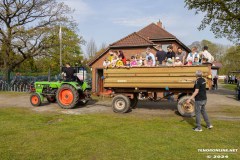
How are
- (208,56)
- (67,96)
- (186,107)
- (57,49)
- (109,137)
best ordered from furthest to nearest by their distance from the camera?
(57,49) → (67,96) → (186,107) → (208,56) → (109,137)

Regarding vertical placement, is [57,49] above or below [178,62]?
above

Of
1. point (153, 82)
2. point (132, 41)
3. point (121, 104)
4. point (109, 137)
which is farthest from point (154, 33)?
point (109, 137)

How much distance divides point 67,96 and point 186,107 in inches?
217

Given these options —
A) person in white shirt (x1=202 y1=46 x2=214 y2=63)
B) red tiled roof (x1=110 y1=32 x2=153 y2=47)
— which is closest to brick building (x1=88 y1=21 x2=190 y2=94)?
red tiled roof (x1=110 y1=32 x2=153 y2=47)

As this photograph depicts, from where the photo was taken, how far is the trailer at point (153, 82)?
32.6ft

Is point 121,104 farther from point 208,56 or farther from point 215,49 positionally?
point 215,49

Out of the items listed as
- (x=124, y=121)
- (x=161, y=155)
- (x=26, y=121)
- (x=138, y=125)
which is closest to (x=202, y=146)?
(x=161, y=155)

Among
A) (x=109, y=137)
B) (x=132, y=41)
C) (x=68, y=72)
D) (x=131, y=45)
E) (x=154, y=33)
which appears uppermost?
(x=154, y=33)

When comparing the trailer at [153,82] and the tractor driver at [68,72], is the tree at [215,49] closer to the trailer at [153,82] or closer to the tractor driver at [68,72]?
the tractor driver at [68,72]

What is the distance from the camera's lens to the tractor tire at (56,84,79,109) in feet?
39.9

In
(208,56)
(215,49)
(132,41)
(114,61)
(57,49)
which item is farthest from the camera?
(215,49)

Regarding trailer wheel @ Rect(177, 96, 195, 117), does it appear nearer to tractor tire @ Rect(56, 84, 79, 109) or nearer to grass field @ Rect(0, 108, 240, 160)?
grass field @ Rect(0, 108, 240, 160)

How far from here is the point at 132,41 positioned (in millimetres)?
21688

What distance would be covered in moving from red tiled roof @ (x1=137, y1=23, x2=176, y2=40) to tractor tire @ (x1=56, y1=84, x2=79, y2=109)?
15.5 m
